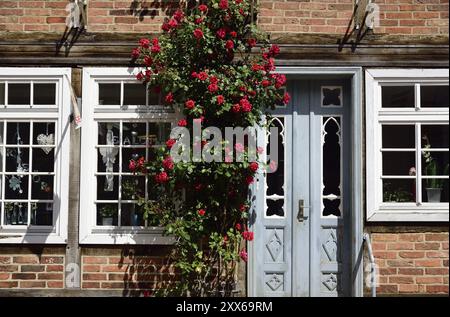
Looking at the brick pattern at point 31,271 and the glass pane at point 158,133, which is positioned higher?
the glass pane at point 158,133

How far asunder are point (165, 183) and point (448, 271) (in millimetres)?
3273

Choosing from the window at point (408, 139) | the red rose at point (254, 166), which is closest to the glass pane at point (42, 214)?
the red rose at point (254, 166)

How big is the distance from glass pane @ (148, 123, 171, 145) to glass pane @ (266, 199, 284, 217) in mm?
1397

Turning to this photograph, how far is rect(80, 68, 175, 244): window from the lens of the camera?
23.1 feet

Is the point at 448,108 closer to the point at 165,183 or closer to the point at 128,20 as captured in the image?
the point at 165,183

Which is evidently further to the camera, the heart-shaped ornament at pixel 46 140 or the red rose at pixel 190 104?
the heart-shaped ornament at pixel 46 140

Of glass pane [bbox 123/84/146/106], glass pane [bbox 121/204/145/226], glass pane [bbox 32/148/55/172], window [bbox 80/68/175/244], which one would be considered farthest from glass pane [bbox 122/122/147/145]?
glass pane [bbox 32/148/55/172]

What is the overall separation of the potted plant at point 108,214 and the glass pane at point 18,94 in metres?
1.49

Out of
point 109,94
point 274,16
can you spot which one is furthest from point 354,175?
point 109,94

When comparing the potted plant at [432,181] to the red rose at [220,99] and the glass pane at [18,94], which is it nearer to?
the red rose at [220,99]

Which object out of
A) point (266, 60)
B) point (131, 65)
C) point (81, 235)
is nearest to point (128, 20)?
point (131, 65)

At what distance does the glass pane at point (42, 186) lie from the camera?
7.10 m

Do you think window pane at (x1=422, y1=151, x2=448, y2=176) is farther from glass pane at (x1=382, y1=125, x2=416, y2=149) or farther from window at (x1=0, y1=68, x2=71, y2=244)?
window at (x1=0, y1=68, x2=71, y2=244)

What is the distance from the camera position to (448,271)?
6965 millimetres
